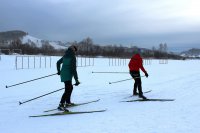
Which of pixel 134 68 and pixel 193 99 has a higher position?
pixel 134 68

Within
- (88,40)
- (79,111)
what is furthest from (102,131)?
(88,40)

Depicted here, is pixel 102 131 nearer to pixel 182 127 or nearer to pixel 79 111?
pixel 182 127

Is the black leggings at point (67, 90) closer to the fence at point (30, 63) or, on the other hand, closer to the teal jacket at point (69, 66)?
the teal jacket at point (69, 66)

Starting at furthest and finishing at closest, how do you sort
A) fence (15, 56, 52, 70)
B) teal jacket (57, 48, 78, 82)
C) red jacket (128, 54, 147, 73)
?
fence (15, 56, 52, 70) → red jacket (128, 54, 147, 73) → teal jacket (57, 48, 78, 82)

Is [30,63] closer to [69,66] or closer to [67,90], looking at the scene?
[67,90]

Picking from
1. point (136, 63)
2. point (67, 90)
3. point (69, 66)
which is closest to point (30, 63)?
point (136, 63)

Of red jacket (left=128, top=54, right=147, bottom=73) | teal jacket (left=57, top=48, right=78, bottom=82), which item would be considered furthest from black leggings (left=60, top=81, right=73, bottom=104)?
red jacket (left=128, top=54, right=147, bottom=73)

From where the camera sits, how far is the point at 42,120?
25.9 feet

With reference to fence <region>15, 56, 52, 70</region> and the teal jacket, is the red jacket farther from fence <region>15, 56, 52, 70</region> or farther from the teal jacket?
fence <region>15, 56, 52, 70</region>

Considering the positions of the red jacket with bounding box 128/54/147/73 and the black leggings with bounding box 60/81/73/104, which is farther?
the red jacket with bounding box 128/54/147/73

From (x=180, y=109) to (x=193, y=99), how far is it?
6.04ft

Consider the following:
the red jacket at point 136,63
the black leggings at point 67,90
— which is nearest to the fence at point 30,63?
the red jacket at point 136,63

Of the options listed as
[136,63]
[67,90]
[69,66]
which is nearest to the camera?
[69,66]

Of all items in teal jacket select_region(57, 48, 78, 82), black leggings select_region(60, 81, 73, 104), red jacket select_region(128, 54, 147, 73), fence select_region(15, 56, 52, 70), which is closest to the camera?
teal jacket select_region(57, 48, 78, 82)
